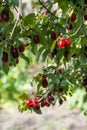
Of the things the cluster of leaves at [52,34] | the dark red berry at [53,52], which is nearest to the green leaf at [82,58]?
the cluster of leaves at [52,34]

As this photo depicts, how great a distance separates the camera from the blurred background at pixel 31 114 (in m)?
5.67

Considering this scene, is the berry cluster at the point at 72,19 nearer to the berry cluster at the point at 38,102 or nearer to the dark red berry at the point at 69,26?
the dark red berry at the point at 69,26

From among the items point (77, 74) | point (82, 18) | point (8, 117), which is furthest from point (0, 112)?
point (82, 18)

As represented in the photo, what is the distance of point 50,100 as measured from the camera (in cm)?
239

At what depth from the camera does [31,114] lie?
20.2 feet

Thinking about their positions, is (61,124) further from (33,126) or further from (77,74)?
(77,74)

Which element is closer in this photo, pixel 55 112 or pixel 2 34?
pixel 2 34

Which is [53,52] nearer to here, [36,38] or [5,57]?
[36,38]

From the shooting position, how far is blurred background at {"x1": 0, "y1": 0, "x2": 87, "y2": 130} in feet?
18.6

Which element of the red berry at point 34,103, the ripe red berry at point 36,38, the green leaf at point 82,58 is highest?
the ripe red berry at point 36,38

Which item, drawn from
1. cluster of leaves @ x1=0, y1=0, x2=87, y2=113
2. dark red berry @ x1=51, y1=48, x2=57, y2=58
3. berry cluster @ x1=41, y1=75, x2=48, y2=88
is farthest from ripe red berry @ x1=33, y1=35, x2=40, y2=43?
berry cluster @ x1=41, y1=75, x2=48, y2=88

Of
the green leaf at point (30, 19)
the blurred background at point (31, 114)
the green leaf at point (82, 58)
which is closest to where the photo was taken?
the green leaf at point (30, 19)

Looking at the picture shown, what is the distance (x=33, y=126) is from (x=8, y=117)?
0.55 m

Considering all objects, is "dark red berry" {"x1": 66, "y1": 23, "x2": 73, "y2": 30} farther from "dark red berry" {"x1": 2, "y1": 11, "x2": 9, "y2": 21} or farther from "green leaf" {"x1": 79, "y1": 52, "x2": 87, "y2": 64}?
"dark red berry" {"x1": 2, "y1": 11, "x2": 9, "y2": 21}
